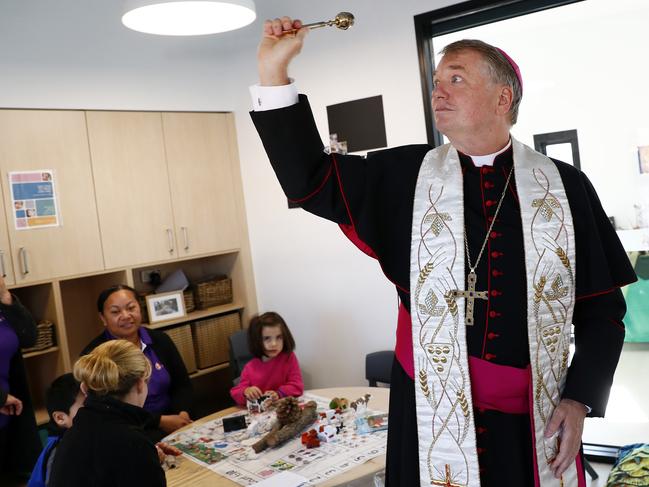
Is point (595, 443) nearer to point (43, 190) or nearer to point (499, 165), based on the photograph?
point (499, 165)

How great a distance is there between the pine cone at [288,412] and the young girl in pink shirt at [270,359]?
0.68 meters

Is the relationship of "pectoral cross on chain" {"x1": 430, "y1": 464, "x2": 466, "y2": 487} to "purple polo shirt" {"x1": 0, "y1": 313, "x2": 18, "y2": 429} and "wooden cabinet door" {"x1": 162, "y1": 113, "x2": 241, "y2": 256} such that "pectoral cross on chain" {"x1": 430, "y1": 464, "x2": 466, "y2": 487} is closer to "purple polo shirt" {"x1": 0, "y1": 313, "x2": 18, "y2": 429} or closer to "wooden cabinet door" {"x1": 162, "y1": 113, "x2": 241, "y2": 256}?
"purple polo shirt" {"x1": 0, "y1": 313, "x2": 18, "y2": 429}

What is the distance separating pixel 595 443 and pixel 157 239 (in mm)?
2816

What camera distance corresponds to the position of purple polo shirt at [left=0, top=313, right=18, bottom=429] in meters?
3.24

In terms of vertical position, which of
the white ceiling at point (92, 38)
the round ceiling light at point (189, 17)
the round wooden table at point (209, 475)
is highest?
the white ceiling at point (92, 38)

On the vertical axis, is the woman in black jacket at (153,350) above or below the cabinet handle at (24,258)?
below

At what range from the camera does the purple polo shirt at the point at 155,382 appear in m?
3.42

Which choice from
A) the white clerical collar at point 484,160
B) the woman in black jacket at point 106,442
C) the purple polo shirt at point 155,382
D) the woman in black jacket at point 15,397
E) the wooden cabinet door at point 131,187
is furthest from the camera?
the wooden cabinet door at point 131,187

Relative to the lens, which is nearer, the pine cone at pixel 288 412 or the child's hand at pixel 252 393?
the pine cone at pixel 288 412

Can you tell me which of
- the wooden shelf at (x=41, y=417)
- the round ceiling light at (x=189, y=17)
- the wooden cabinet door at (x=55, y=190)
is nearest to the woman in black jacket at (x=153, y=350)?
the wooden cabinet door at (x=55, y=190)

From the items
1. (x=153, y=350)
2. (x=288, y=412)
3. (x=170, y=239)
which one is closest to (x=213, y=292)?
(x=170, y=239)

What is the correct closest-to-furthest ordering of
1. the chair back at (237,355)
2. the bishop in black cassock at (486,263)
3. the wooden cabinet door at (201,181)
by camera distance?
the bishop in black cassock at (486,263)
the chair back at (237,355)
the wooden cabinet door at (201,181)

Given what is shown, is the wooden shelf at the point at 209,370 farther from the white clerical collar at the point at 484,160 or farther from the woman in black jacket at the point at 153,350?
the white clerical collar at the point at 484,160

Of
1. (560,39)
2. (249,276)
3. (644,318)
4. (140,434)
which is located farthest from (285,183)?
(249,276)
